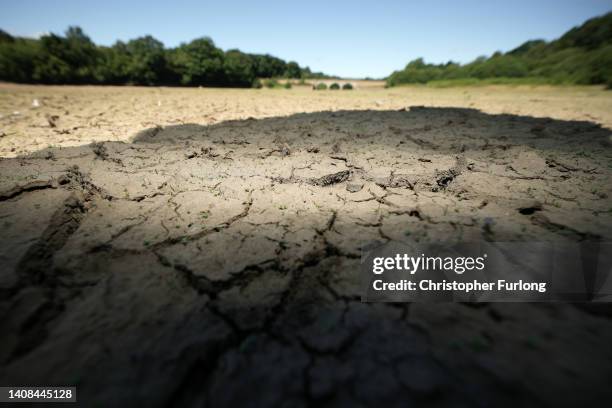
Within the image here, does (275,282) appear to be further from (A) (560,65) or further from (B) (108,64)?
(B) (108,64)

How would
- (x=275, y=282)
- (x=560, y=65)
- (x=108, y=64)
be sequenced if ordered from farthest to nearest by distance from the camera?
(x=108, y=64) → (x=560, y=65) → (x=275, y=282)

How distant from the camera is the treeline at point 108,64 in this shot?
11.3m

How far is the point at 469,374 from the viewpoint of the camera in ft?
2.48

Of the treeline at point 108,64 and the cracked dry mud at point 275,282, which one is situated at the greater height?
the treeline at point 108,64

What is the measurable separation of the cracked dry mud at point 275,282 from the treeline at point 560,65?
11.0m

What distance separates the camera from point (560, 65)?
1134cm

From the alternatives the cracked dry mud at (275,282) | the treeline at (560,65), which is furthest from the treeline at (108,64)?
the cracked dry mud at (275,282)

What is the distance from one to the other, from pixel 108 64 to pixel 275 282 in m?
17.3

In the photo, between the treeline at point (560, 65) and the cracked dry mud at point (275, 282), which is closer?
the cracked dry mud at point (275, 282)

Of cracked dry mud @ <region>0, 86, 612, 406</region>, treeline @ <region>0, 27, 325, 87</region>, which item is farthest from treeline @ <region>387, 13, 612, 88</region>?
treeline @ <region>0, 27, 325, 87</region>

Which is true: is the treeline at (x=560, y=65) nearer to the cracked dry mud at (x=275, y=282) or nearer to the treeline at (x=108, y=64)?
the cracked dry mud at (x=275, y=282)

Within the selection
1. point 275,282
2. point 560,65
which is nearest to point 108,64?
point 275,282

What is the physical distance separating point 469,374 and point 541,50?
21335 mm

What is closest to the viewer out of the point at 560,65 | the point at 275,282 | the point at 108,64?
→ the point at 275,282
